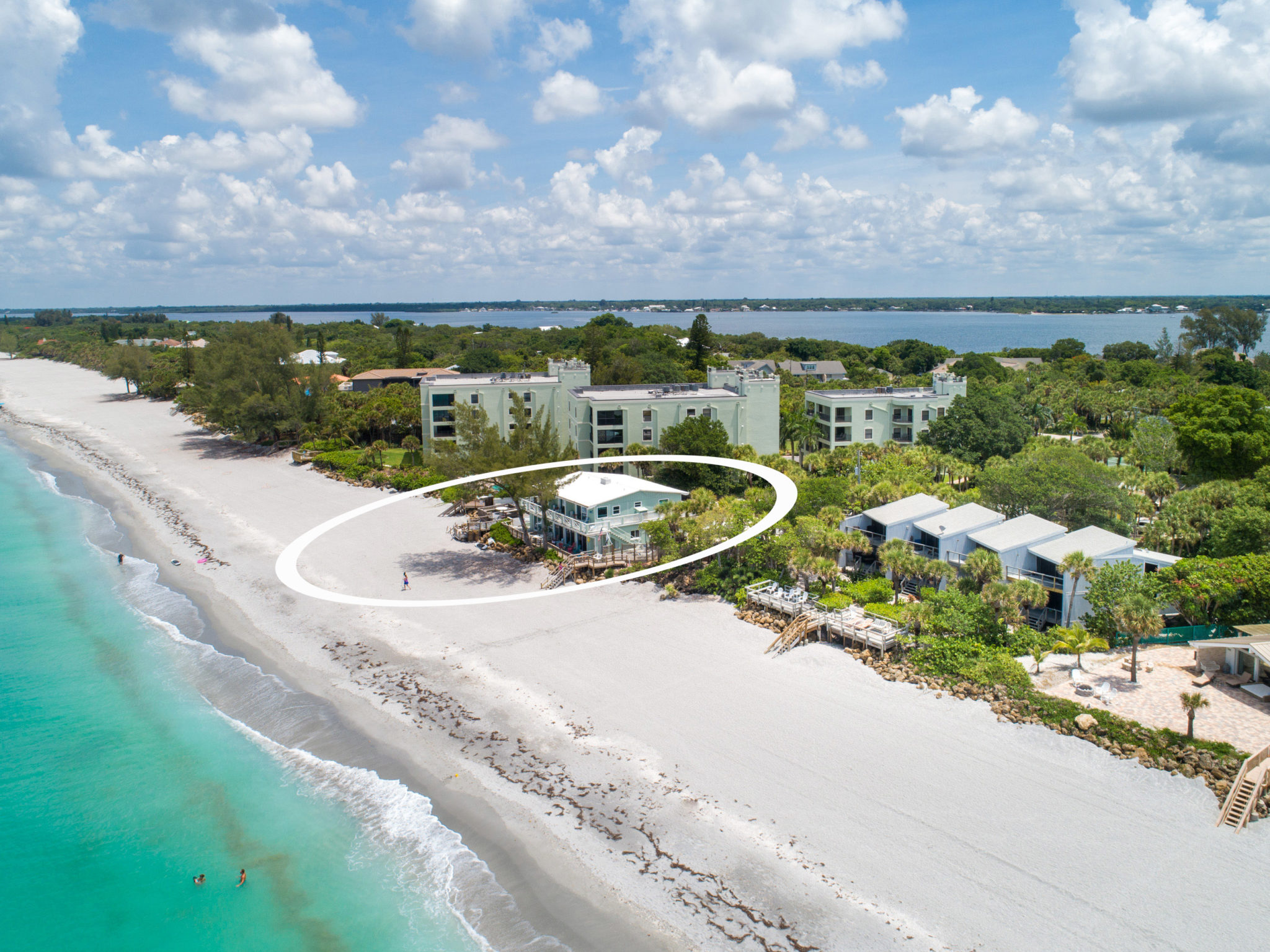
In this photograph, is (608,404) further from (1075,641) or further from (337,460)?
(1075,641)

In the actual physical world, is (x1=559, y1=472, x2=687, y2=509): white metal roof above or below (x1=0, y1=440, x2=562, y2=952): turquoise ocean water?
above

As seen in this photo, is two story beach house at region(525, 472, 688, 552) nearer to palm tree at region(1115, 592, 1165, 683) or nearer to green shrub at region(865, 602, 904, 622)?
green shrub at region(865, 602, 904, 622)

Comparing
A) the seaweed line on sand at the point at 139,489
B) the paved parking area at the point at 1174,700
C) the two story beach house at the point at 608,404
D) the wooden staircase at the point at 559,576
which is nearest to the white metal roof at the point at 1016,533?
the paved parking area at the point at 1174,700

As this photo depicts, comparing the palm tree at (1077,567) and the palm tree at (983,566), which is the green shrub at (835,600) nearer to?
the palm tree at (983,566)

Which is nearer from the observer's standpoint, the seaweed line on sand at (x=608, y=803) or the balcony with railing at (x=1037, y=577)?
the seaweed line on sand at (x=608, y=803)

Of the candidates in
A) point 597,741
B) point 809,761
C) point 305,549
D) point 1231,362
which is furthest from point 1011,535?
point 1231,362

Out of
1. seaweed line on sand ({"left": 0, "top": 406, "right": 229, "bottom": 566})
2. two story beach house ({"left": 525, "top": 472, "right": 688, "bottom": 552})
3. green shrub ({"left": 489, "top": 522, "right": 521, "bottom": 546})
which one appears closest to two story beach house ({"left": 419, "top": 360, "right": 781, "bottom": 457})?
green shrub ({"left": 489, "top": 522, "right": 521, "bottom": 546})
